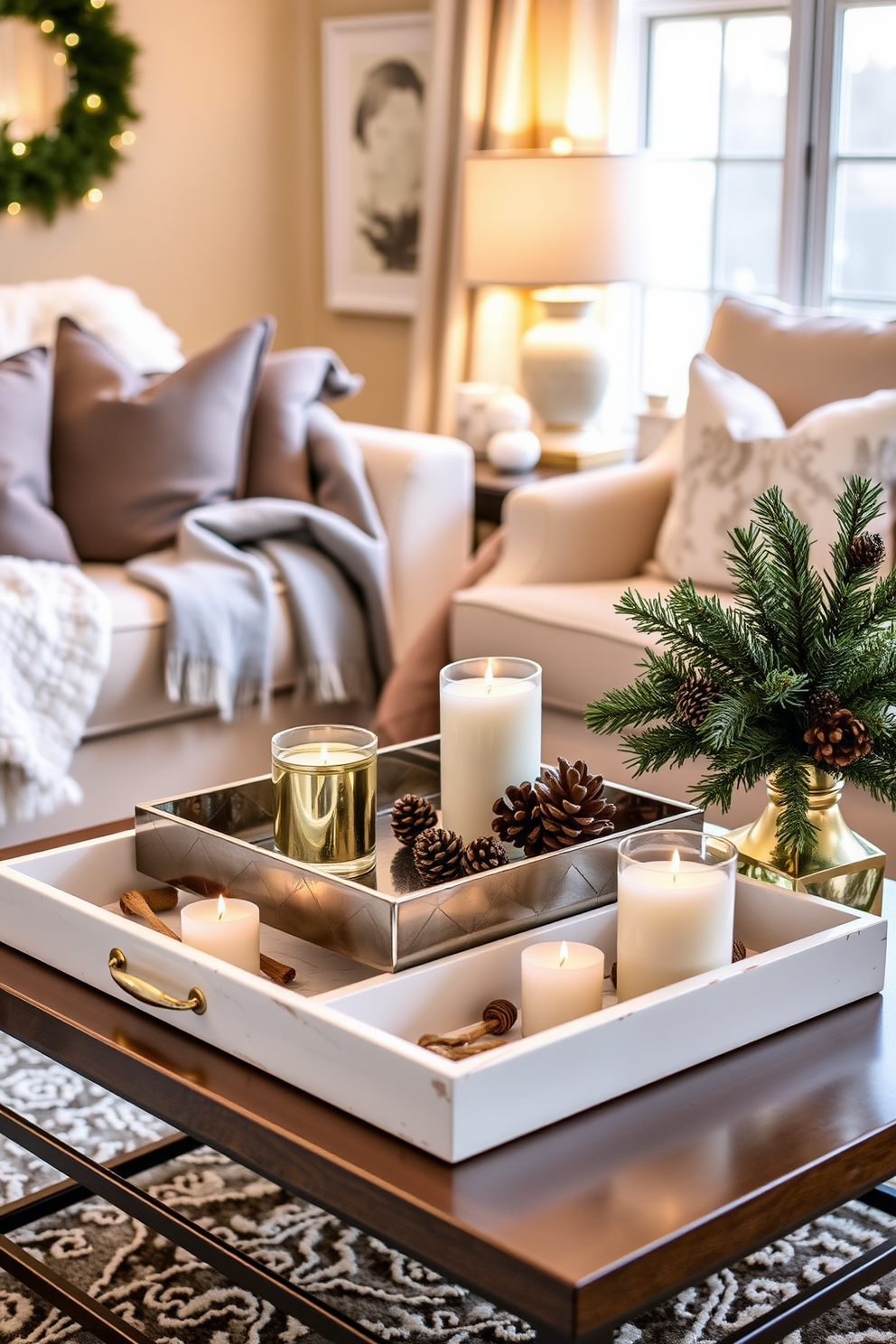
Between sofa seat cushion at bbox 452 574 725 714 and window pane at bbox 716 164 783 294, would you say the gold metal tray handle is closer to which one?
sofa seat cushion at bbox 452 574 725 714

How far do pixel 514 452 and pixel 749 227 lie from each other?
858 millimetres

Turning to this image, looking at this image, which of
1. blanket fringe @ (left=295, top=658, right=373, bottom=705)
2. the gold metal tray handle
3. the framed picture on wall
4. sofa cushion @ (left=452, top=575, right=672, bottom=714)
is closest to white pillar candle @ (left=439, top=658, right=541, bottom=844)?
the gold metal tray handle

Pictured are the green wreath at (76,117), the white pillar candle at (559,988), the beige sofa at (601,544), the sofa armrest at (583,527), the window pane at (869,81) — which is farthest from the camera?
the green wreath at (76,117)

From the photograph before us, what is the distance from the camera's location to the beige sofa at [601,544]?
249 centimetres

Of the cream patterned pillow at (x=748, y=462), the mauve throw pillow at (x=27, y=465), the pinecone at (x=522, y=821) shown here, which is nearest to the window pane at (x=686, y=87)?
the cream patterned pillow at (x=748, y=462)

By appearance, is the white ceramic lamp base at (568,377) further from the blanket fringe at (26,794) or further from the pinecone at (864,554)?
the pinecone at (864,554)

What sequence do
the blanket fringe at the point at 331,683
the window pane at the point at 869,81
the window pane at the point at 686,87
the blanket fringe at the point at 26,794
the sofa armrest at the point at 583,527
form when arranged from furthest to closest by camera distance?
the window pane at the point at 686,87
the window pane at the point at 869,81
the blanket fringe at the point at 331,683
the sofa armrest at the point at 583,527
the blanket fringe at the point at 26,794

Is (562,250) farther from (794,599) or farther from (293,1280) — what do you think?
(293,1280)

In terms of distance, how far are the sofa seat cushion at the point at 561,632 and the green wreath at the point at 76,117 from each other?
1.96 m

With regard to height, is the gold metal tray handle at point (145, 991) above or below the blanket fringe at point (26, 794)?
above

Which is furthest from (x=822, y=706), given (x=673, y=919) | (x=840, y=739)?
(x=673, y=919)

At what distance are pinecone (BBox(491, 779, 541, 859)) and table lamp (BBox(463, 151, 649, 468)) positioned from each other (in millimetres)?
2254

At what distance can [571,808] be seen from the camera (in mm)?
1280

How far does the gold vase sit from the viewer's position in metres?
1.32
